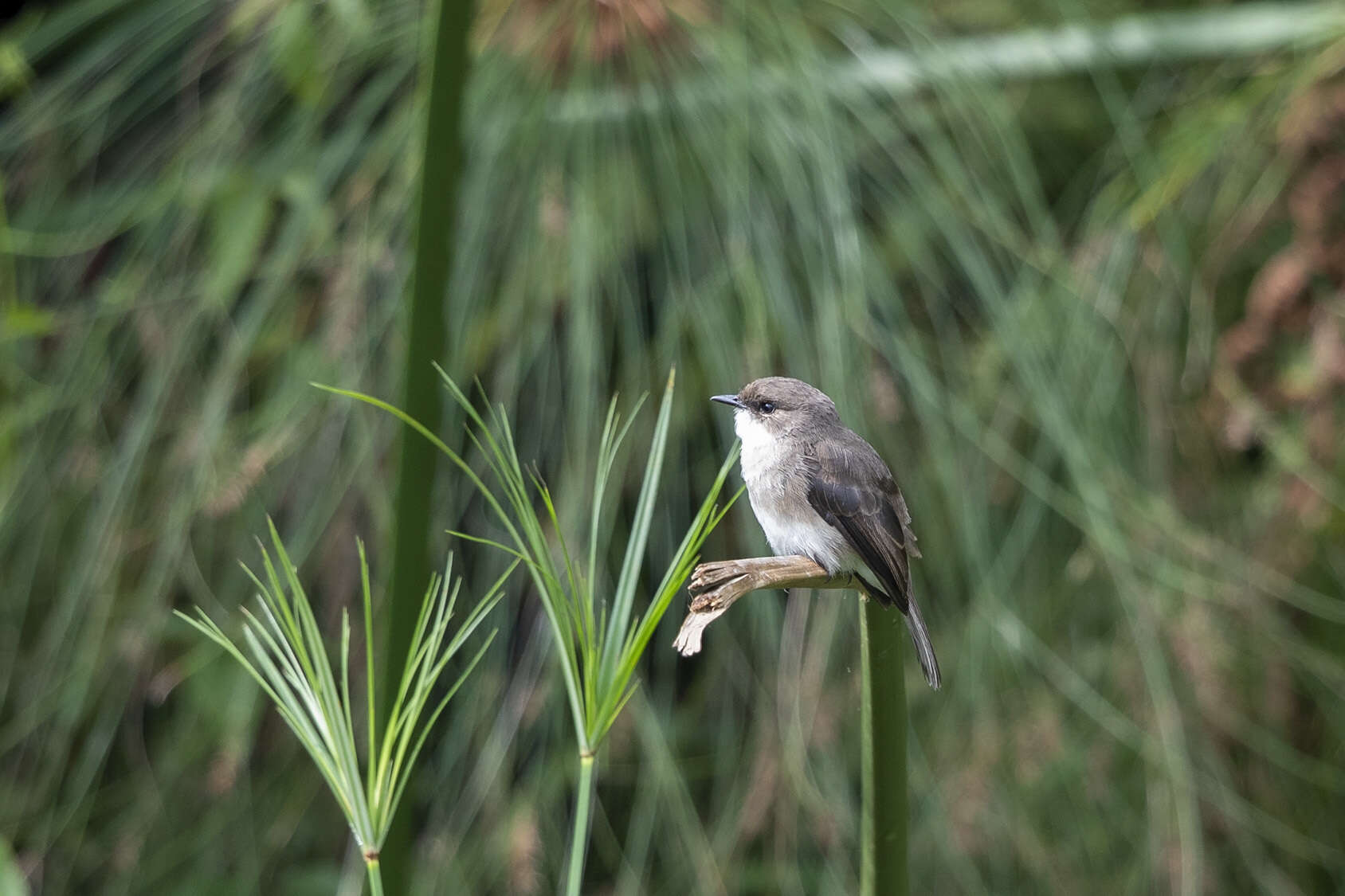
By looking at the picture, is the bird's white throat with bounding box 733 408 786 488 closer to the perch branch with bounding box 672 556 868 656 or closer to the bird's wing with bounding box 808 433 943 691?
the bird's wing with bounding box 808 433 943 691

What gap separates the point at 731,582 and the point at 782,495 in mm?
301

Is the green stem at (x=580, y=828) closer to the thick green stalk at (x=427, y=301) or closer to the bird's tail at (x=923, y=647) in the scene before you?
the bird's tail at (x=923, y=647)

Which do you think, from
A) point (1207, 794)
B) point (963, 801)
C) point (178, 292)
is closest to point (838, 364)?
point (963, 801)

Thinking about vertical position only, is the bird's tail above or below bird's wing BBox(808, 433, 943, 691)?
below

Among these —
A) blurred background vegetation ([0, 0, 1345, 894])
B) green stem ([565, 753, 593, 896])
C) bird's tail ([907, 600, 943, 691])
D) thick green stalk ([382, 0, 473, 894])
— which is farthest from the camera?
blurred background vegetation ([0, 0, 1345, 894])

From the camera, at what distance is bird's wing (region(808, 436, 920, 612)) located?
468 mm

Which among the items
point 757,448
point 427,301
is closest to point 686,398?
point 757,448

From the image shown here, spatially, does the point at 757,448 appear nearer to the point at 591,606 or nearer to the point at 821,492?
the point at 821,492

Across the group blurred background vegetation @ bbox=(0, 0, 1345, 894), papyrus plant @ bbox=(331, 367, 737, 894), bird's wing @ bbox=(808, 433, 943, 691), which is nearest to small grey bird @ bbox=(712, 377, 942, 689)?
bird's wing @ bbox=(808, 433, 943, 691)

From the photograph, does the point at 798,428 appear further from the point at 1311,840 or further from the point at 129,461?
the point at 1311,840

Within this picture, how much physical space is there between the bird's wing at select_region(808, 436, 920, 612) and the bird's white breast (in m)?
0.01

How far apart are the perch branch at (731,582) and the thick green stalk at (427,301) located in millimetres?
230

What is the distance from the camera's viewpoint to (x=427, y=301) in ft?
1.85

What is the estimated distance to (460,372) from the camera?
111 cm
